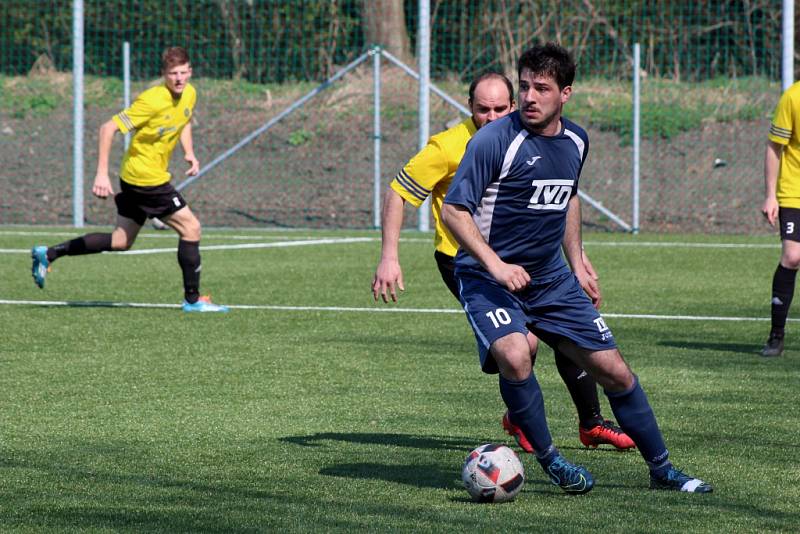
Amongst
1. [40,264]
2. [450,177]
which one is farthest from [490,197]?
[40,264]

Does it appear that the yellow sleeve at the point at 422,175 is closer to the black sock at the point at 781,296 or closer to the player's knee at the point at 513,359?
the player's knee at the point at 513,359

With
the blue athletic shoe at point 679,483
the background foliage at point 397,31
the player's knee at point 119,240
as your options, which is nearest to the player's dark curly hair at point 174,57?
the player's knee at point 119,240

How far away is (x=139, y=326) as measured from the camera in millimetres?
10359

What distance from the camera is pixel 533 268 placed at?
5.72m

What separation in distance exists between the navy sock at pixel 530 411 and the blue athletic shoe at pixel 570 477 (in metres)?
0.10

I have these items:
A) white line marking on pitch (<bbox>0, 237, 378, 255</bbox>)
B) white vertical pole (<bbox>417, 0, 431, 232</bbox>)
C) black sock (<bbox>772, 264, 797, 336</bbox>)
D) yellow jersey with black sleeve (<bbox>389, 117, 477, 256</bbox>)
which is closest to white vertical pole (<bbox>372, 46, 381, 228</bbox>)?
white vertical pole (<bbox>417, 0, 431, 232</bbox>)

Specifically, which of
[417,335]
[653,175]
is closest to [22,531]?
[417,335]

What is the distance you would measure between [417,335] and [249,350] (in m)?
1.25

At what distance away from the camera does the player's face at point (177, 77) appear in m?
11.4

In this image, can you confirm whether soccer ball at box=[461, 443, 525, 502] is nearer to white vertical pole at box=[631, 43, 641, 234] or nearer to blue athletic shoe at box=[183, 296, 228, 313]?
blue athletic shoe at box=[183, 296, 228, 313]

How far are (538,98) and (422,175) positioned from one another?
0.91m

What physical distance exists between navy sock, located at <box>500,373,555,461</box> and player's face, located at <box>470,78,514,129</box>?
1.37 m

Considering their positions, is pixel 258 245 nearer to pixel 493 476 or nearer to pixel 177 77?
pixel 177 77

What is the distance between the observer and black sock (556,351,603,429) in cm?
625
